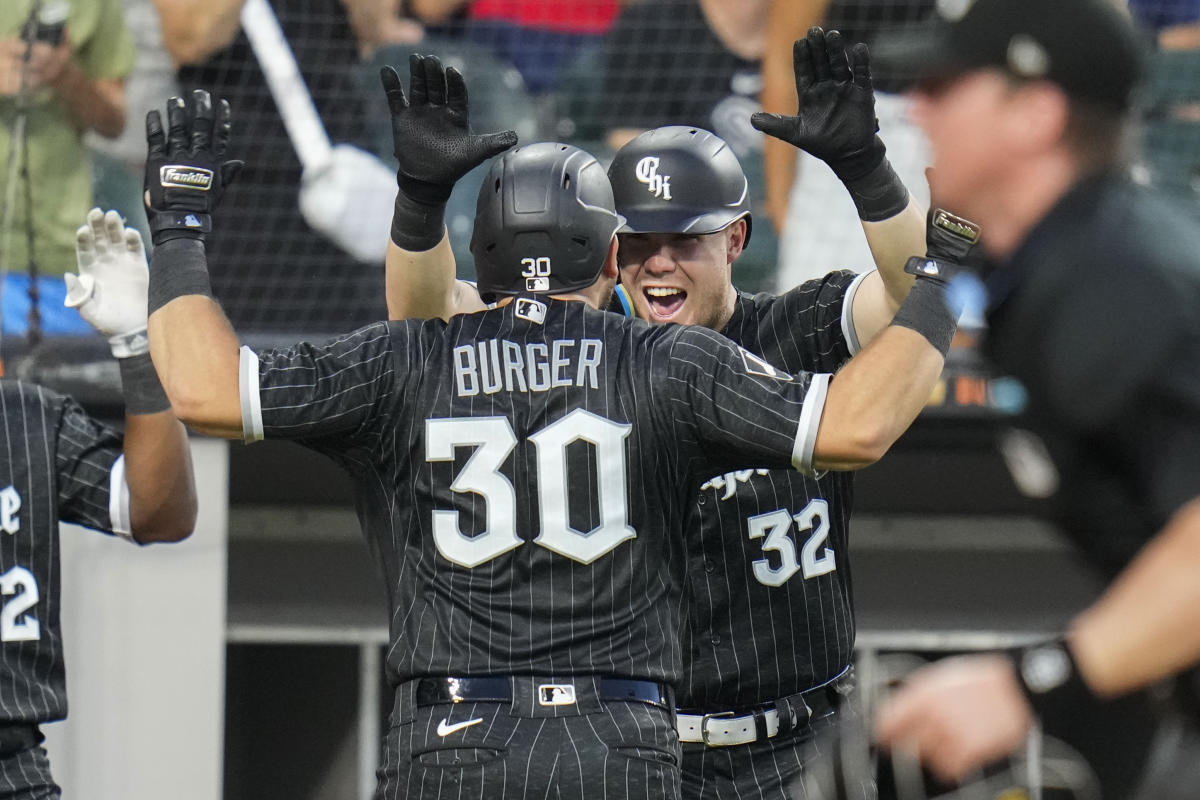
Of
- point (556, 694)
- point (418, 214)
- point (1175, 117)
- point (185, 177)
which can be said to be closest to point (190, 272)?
point (185, 177)

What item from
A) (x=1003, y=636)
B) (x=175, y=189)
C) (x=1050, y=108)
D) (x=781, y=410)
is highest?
(x=1050, y=108)

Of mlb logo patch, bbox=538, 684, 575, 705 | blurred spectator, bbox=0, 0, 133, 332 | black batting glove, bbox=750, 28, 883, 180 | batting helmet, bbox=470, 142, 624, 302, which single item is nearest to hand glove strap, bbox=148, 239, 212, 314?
batting helmet, bbox=470, 142, 624, 302

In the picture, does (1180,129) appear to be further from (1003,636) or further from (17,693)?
(17,693)

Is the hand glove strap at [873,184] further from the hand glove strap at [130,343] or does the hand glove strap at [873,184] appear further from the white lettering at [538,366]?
the hand glove strap at [130,343]

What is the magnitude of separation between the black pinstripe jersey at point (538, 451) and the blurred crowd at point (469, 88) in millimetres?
2982

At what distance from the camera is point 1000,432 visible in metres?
5.33

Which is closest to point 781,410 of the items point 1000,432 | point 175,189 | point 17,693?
point 175,189

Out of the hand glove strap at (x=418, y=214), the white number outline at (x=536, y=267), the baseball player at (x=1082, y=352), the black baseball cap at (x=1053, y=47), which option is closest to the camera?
the baseball player at (x=1082, y=352)

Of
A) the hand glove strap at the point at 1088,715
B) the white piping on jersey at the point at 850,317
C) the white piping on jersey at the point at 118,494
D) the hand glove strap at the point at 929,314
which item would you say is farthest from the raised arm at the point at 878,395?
the white piping on jersey at the point at 118,494

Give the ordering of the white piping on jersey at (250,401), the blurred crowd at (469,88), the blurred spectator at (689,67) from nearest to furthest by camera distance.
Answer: the white piping on jersey at (250,401) < the blurred crowd at (469,88) < the blurred spectator at (689,67)

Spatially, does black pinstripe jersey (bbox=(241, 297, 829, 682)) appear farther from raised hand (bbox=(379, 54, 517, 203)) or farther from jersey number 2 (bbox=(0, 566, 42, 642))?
jersey number 2 (bbox=(0, 566, 42, 642))

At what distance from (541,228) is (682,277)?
728 mm

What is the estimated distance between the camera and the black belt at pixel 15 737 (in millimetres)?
3506

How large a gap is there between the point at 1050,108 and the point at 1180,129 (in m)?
4.54
